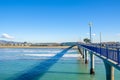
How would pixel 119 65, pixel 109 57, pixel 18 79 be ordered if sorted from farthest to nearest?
pixel 18 79 < pixel 109 57 < pixel 119 65

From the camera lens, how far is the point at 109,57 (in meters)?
20.1

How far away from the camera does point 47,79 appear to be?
3225cm

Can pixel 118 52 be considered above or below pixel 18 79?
above

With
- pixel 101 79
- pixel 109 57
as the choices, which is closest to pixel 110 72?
pixel 109 57

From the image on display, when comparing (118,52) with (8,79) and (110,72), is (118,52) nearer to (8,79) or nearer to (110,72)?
(110,72)

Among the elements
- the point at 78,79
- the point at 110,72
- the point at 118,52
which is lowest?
the point at 78,79

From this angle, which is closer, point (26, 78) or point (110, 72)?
point (110, 72)

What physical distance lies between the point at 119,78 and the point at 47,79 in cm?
907

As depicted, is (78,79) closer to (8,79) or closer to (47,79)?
(47,79)

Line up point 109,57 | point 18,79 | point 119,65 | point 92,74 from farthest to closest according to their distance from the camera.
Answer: point 92,74, point 18,79, point 109,57, point 119,65

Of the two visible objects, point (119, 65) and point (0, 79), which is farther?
point (0, 79)

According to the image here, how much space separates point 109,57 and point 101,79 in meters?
13.3

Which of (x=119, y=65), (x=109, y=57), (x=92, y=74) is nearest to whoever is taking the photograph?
(x=119, y=65)

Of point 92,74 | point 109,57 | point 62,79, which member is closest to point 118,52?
point 109,57
